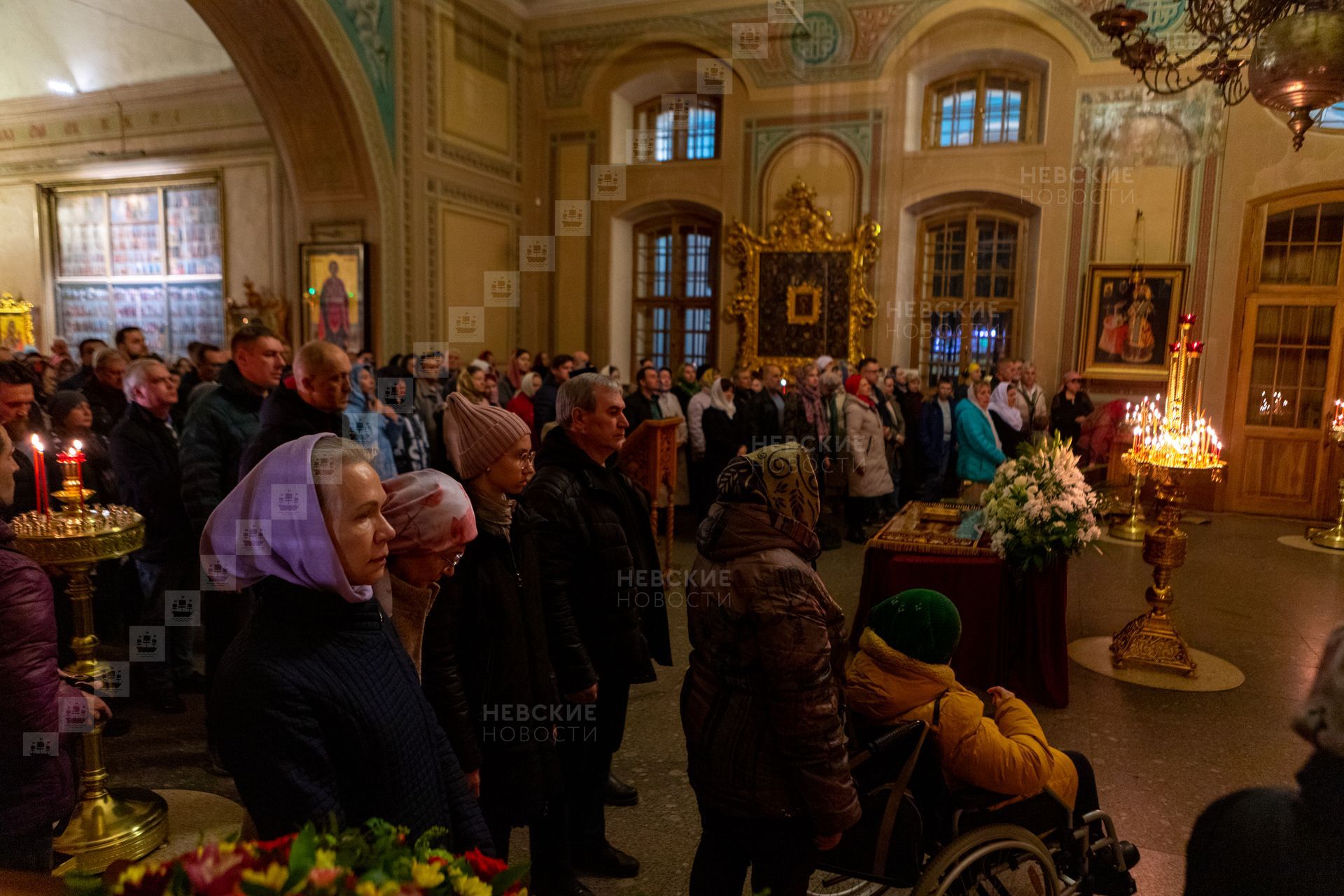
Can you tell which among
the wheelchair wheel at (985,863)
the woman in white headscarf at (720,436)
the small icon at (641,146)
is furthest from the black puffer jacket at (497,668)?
the small icon at (641,146)

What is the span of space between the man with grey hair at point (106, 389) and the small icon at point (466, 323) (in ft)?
18.6

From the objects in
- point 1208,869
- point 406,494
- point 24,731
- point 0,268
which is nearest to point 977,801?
point 1208,869

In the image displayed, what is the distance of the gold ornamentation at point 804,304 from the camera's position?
35.0 ft

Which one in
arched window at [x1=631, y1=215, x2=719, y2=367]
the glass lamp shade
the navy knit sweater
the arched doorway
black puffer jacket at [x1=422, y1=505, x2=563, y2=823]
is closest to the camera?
the navy knit sweater

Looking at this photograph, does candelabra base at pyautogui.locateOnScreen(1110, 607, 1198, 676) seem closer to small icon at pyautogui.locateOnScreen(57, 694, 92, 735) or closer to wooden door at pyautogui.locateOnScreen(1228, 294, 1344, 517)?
small icon at pyautogui.locateOnScreen(57, 694, 92, 735)

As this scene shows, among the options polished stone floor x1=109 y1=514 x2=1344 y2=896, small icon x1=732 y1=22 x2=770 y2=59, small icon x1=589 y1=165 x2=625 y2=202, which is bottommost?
polished stone floor x1=109 y1=514 x2=1344 y2=896

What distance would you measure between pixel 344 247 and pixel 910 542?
7.61 m

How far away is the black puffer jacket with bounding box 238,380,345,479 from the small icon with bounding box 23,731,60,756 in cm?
119

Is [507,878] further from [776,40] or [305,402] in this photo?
[776,40]

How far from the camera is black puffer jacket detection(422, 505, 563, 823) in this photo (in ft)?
6.38

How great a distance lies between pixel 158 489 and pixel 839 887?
3.23 meters

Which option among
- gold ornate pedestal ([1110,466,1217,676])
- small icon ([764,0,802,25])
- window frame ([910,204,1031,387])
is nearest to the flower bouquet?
gold ornate pedestal ([1110,466,1217,676])

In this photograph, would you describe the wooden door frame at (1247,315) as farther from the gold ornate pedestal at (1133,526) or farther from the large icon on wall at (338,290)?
the large icon on wall at (338,290)

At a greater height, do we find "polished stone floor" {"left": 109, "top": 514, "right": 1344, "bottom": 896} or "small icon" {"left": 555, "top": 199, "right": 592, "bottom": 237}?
"small icon" {"left": 555, "top": 199, "right": 592, "bottom": 237}
